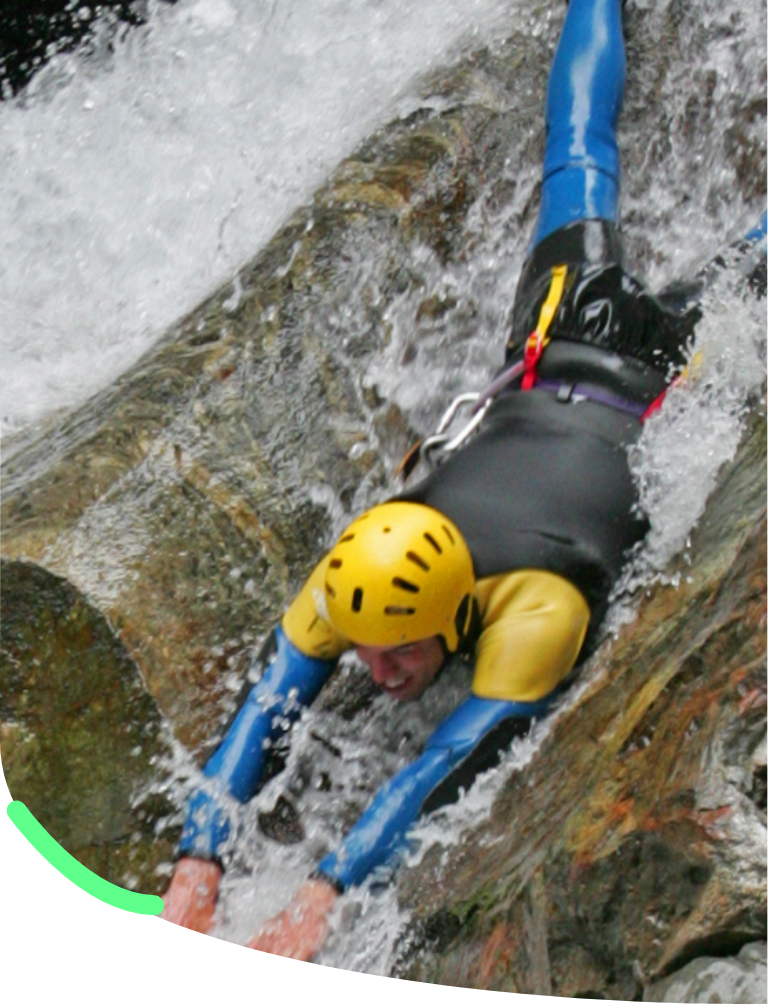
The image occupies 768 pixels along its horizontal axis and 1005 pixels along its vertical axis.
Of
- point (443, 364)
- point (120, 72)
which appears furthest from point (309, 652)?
point (120, 72)

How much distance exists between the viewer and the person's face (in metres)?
2.73

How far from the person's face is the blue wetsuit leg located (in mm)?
1672

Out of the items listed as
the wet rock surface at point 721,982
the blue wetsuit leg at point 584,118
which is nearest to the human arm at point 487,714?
the wet rock surface at point 721,982

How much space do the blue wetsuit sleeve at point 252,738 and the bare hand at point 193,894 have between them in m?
0.04

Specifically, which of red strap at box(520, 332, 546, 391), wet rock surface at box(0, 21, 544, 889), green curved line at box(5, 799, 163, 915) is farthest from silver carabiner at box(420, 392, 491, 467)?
green curved line at box(5, 799, 163, 915)

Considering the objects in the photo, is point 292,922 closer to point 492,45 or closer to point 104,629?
point 104,629

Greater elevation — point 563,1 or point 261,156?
point 563,1

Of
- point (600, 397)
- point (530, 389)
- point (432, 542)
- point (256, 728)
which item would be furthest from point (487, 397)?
point (256, 728)

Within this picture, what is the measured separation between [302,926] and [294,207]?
3.04 meters

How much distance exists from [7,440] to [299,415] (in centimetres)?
113

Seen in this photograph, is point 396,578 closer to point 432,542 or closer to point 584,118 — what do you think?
point 432,542

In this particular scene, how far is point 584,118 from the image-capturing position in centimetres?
397

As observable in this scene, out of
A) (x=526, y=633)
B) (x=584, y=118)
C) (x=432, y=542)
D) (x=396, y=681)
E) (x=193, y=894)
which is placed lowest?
(x=193, y=894)

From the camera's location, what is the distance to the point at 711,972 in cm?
162
